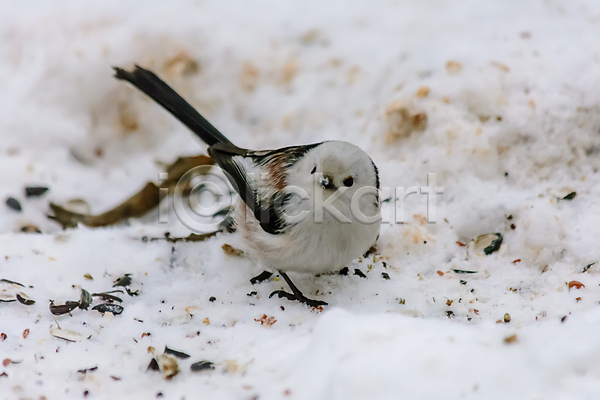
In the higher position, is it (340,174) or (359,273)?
(340,174)

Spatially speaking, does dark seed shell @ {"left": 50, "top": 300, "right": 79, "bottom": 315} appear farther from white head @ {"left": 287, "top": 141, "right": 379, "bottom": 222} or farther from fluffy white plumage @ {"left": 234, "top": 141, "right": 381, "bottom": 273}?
white head @ {"left": 287, "top": 141, "right": 379, "bottom": 222}

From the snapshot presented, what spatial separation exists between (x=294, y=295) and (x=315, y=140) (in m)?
1.53

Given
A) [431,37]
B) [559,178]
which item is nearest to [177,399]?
[559,178]

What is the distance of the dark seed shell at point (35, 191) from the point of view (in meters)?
3.64

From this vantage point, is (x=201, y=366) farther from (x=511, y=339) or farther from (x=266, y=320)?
(x=511, y=339)

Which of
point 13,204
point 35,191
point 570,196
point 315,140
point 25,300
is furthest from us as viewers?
point 315,140

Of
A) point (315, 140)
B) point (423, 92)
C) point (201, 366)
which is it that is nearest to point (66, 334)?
point (201, 366)

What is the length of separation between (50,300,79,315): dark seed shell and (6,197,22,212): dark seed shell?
1301 millimetres

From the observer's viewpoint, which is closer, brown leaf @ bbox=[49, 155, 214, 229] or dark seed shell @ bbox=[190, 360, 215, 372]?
dark seed shell @ bbox=[190, 360, 215, 372]

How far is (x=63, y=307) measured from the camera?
242 centimetres

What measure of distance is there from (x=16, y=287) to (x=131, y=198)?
3.79ft

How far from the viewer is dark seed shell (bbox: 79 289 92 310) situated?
8.05 ft

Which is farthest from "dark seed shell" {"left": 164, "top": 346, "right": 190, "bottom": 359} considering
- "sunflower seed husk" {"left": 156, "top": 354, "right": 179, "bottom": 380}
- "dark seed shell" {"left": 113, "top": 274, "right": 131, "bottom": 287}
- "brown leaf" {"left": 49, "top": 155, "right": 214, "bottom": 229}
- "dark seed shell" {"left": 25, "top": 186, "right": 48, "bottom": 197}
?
"dark seed shell" {"left": 25, "top": 186, "right": 48, "bottom": 197}

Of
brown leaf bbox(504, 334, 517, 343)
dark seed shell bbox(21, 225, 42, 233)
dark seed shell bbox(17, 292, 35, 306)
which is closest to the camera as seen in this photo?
brown leaf bbox(504, 334, 517, 343)
